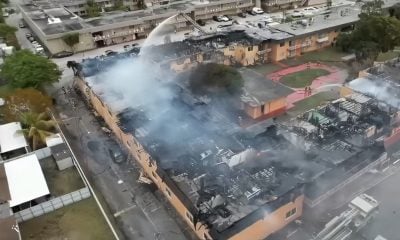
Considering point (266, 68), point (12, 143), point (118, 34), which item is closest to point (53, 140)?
point (12, 143)

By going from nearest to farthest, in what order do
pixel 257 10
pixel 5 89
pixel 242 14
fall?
pixel 5 89 → pixel 242 14 → pixel 257 10

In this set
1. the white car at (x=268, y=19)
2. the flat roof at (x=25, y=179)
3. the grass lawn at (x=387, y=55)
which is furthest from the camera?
the white car at (x=268, y=19)

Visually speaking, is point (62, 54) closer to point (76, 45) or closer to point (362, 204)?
point (76, 45)

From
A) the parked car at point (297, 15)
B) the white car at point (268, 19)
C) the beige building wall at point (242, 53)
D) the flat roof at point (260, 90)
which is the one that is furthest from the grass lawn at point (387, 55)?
the white car at point (268, 19)

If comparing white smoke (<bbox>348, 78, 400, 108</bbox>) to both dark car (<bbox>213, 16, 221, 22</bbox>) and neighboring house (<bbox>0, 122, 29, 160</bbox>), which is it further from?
dark car (<bbox>213, 16, 221, 22</bbox>)

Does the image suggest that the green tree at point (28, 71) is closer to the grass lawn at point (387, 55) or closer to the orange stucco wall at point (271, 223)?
the orange stucco wall at point (271, 223)

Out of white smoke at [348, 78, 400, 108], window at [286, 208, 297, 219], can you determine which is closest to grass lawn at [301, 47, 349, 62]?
white smoke at [348, 78, 400, 108]
